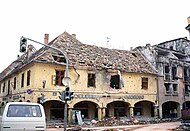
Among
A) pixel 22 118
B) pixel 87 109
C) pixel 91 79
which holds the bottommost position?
pixel 87 109

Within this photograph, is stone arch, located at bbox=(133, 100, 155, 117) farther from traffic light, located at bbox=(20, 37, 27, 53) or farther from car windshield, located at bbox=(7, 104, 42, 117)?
car windshield, located at bbox=(7, 104, 42, 117)

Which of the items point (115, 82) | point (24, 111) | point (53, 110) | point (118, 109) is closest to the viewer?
point (24, 111)

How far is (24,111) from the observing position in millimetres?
10945

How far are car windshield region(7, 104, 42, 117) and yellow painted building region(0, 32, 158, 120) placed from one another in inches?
566

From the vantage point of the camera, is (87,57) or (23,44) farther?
(87,57)

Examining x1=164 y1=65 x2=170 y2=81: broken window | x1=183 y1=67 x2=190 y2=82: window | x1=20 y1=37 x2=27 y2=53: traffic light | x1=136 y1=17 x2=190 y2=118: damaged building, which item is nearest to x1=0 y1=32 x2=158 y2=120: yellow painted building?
x1=136 y1=17 x2=190 y2=118: damaged building

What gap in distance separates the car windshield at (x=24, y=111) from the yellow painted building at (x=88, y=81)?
14379 mm

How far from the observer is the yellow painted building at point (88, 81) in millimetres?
26625

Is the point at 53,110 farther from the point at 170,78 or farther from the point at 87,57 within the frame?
the point at 170,78

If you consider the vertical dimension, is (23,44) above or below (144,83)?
above

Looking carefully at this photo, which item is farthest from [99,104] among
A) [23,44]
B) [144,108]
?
[23,44]

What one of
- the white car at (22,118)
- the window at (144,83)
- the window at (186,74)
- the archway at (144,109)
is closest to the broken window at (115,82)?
the window at (144,83)

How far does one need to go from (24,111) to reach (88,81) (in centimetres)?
1830

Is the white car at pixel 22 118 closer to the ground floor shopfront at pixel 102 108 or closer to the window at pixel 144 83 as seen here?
the ground floor shopfront at pixel 102 108
